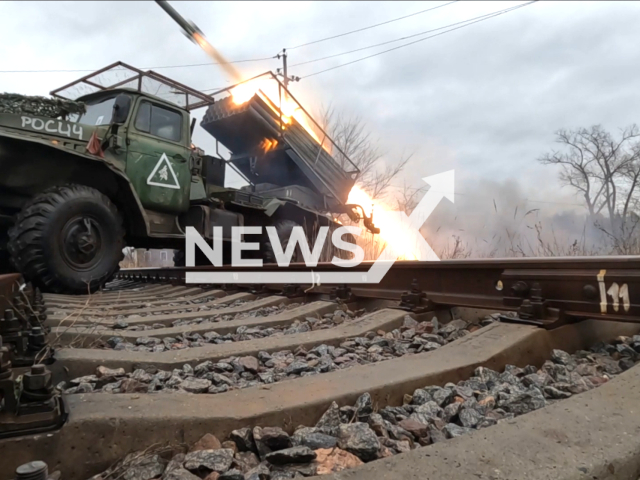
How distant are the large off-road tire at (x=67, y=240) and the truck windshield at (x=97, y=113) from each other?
1.33m

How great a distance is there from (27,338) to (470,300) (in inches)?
80.4

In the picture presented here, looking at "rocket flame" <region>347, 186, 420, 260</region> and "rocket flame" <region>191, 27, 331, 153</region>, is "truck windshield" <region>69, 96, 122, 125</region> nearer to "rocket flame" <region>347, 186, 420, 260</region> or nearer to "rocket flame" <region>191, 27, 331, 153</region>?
"rocket flame" <region>191, 27, 331, 153</region>

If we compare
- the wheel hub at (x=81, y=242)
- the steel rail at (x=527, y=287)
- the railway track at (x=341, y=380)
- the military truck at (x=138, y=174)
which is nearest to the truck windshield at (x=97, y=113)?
the military truck at (x=138, y=174)

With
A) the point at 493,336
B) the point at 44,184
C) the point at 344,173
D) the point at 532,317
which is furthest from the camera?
the point at 344,173

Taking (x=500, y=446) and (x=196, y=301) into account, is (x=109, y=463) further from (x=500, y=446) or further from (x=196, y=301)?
(x=196, y=301)

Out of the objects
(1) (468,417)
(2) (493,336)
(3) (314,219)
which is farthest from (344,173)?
(1) (468,417)

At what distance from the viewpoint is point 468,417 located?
1211 mm

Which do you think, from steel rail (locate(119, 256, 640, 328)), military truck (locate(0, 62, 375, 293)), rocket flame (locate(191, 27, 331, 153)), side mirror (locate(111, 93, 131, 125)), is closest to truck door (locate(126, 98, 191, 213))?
military truck (locate(0, 62, 375, 293))

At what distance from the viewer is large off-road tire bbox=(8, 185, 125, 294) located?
3.77 meters

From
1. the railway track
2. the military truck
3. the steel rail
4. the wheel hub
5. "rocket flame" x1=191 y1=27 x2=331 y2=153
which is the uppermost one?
"rocket flame" x1=191 y1=27 x2=331 y2=153

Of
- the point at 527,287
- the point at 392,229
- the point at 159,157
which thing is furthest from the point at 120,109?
the point at 392,229

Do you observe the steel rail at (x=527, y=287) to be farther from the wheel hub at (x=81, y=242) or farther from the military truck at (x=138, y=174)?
the wheel hub at (x=81, y=242)

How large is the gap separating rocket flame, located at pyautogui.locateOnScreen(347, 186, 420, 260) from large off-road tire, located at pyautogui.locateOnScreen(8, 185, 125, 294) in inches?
167

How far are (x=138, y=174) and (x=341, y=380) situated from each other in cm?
442
